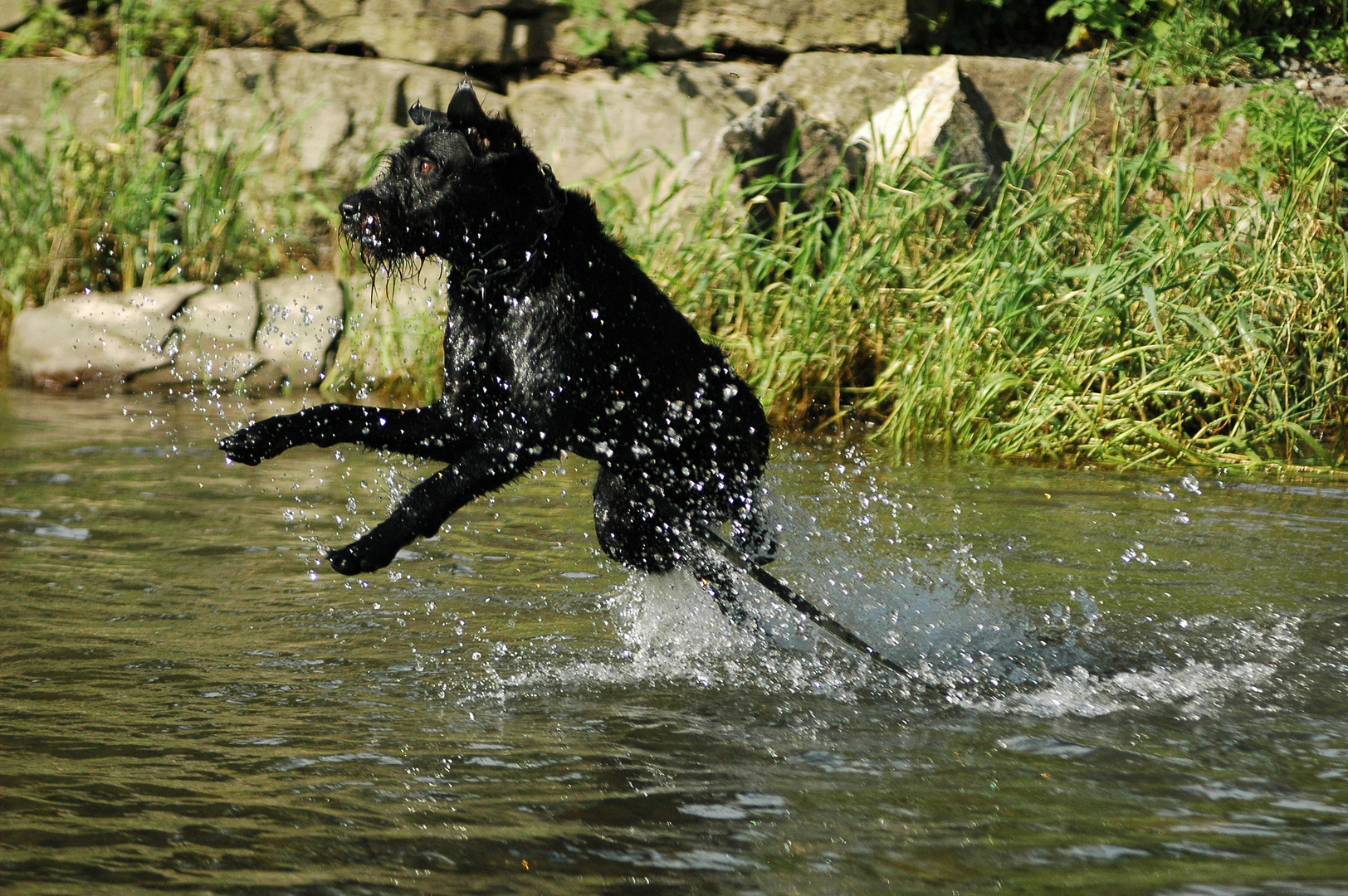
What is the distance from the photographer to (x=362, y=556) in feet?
11.3

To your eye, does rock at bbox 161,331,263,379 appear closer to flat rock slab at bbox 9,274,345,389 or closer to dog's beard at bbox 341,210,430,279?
flat rock slab at bbox 9,274,345,389

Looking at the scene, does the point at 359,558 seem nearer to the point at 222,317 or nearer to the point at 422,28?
the point at 222,317

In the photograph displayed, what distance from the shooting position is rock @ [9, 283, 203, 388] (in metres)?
9.40

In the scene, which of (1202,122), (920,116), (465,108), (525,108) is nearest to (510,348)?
(465,108)

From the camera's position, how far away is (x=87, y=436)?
7.59 meters

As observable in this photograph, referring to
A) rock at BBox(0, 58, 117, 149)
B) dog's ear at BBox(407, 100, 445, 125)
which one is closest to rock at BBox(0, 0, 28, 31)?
rock at BBox(0, 58, 117, 149)

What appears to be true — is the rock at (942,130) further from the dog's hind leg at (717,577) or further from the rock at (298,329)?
the dog's hind leg at (717,577)

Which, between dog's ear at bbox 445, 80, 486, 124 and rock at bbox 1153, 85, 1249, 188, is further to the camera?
rock at bbox 1153, 85, 1249, 188

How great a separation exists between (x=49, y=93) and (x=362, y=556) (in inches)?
342

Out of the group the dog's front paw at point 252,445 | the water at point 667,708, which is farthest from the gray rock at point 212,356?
the dog's front paw at point 252,445

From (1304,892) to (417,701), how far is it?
6.81 ft

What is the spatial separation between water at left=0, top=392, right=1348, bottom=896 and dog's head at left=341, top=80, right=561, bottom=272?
1.16 metres

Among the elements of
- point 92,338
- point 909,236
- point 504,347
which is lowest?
point 92,338

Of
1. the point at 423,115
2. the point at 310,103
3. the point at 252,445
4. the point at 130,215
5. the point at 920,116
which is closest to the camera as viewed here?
the point at 252,445
